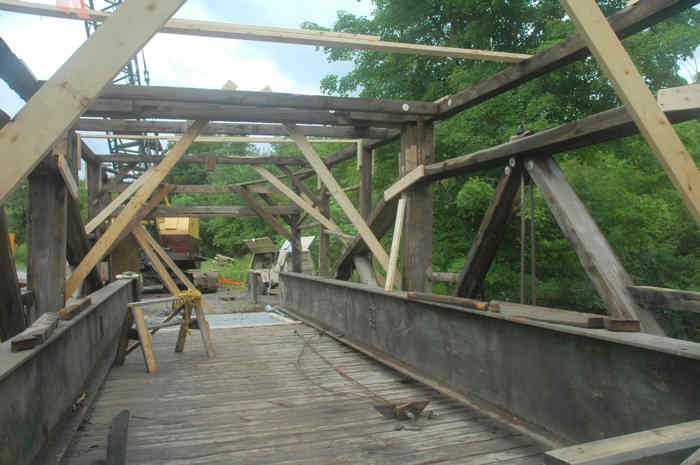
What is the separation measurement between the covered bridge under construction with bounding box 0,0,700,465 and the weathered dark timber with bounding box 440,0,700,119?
14 mm

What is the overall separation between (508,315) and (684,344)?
1196mm

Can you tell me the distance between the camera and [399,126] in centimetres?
600

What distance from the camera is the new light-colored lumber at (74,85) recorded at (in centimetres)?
161

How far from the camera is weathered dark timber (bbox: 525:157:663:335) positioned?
3.14 metres

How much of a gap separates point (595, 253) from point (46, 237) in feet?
14.0

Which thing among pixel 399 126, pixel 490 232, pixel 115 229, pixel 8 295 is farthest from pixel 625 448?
pixel 399 126

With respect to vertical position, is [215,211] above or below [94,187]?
below

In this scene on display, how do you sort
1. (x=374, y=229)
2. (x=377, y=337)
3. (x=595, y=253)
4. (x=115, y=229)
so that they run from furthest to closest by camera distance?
(x=374, y=229) → (x=377, y=337) → (x=115, y=229) → (x=595, y=253)

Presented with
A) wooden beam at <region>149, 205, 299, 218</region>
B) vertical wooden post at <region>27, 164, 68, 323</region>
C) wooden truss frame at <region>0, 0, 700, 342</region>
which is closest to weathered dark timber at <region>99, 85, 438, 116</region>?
wooden truss frame at <region>0, 0, 700, 342</region>

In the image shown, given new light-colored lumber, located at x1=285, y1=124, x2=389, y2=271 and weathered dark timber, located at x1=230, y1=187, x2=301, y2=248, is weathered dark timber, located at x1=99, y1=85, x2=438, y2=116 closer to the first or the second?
new light-colored lumber, located at x1=285, y1=124, x2=389, y2=271

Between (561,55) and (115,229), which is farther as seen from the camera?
(115,229)

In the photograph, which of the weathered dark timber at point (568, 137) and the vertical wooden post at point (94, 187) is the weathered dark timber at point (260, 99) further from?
the vertical wooden post at point (94, 187)

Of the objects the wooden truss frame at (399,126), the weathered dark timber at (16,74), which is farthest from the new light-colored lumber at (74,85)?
the weathered dark timber at (16,74)

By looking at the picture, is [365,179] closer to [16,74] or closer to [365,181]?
[365,181]
